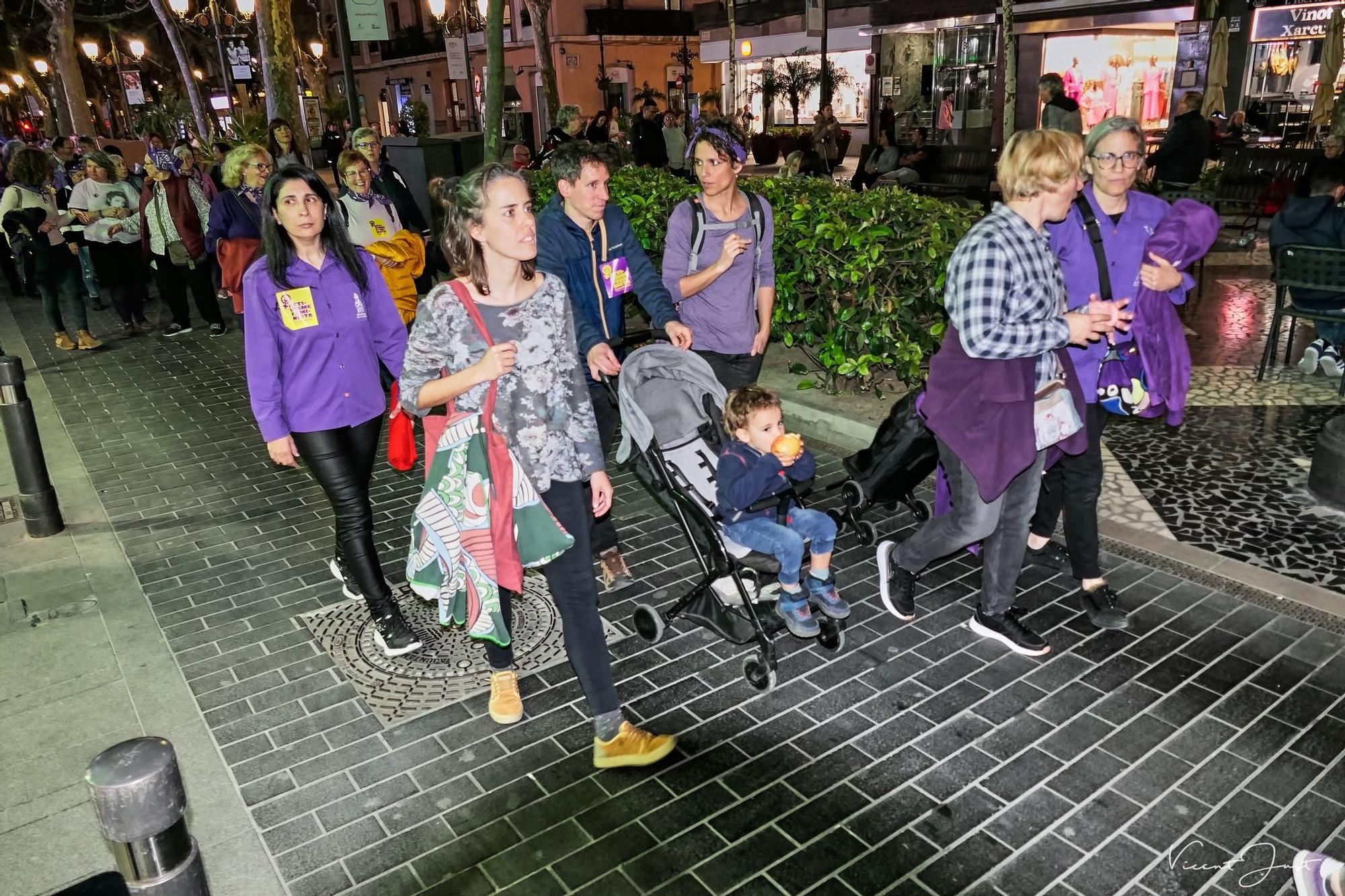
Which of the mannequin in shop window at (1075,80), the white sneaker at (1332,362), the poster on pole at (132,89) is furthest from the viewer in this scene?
the poster on pole at (132,89)

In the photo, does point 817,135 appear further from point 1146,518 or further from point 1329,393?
point 1146,518

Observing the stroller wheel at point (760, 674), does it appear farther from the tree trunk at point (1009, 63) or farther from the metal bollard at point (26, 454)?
the tree trunk at point (1009, 63)

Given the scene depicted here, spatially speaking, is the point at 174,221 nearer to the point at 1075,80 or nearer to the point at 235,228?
the point at 235,228

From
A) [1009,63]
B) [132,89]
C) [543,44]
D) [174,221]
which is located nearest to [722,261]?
[174,221]

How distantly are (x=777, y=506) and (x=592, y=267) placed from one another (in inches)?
57.7

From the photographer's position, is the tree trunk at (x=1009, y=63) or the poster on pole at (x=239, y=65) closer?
the tree trunk at (x=1009, y=63)

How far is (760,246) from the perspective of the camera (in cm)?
521

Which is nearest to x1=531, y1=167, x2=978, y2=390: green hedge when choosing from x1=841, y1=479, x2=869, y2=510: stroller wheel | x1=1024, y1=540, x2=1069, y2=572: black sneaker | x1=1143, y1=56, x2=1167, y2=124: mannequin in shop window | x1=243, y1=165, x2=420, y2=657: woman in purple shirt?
x1=841, y1=479, x2=869, y2=510: stroller wheel

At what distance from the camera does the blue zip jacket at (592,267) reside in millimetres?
4633

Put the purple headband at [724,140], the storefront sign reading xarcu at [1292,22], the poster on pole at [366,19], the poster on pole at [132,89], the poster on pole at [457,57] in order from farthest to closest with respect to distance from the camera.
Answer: the poster on pole at [132,89] < the storefront sign reading xarcu at [1292,22] < the poster on pole at [457,57] < the poster on pole at [366,19] < the purple headband at [724,140]

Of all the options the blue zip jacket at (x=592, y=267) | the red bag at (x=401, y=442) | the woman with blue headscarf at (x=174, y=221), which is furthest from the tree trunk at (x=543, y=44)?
the red bag at (x=401, y=442)

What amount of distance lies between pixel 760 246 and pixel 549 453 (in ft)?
7.23

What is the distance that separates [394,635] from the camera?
14.9ft

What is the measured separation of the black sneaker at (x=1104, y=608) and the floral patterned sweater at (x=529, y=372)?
2.48 m
